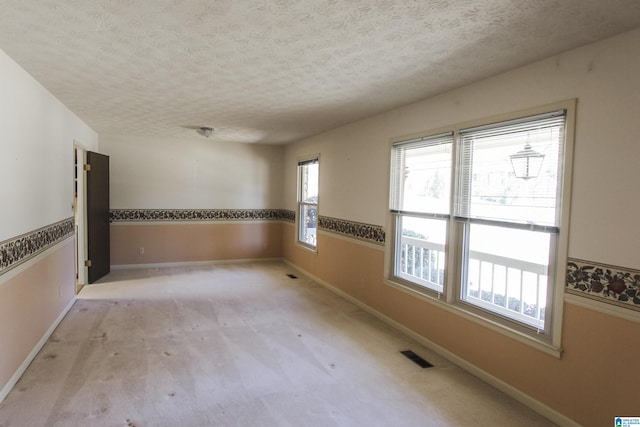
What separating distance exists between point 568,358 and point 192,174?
5.80 metres

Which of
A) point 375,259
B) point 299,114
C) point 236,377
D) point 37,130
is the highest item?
point 299,114

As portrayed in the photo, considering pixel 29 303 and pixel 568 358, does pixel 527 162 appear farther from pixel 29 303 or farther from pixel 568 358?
pixel 29 303

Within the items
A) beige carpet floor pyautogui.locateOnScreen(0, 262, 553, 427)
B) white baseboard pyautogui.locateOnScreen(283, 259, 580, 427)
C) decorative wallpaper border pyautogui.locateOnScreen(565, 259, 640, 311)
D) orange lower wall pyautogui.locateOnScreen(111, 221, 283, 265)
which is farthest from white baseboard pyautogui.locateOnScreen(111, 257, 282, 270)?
decorative wallpaper border pyautogui.locateOnScreen(565, 259, 640, 311)

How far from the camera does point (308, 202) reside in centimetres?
597

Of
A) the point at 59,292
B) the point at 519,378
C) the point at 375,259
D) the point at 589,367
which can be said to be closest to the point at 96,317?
the point at 59,292

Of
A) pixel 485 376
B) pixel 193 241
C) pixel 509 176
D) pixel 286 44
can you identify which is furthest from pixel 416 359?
pixel 193 241

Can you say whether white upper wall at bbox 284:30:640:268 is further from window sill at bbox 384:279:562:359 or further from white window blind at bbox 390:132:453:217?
window sill at bbox 384:279:562:359

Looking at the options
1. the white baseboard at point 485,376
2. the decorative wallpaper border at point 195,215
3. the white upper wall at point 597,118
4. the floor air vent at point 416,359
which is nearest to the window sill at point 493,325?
the white baseboard at point 485,376

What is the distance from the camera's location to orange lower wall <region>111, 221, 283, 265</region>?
5.97 metres

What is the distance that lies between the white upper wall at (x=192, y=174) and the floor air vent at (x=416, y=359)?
439cm

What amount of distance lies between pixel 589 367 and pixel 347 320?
7.30 feet

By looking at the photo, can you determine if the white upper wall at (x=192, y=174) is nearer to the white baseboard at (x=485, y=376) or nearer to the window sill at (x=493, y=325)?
the white baseboard at (x=485, y=376)

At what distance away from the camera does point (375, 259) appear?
4.03 m

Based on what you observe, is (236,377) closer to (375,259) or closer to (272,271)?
(375,259)
